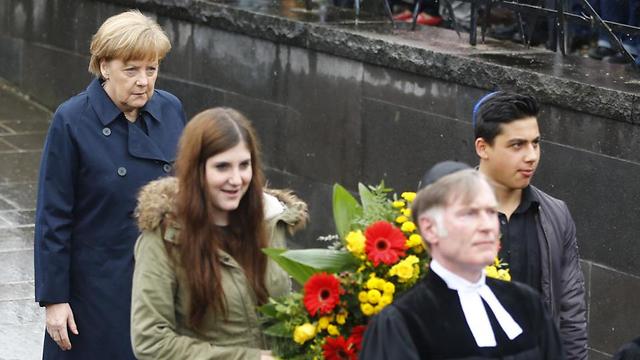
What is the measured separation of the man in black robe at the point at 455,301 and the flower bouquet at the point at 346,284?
37cm

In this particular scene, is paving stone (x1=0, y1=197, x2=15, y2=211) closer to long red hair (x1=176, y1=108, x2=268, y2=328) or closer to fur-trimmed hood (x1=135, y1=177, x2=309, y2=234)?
fur-trimmed hood (x1=135, y1=177, x2=309, y2=234)

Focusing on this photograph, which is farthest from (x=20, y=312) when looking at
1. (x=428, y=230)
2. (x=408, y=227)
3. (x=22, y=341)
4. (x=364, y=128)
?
(x=428, y=230)

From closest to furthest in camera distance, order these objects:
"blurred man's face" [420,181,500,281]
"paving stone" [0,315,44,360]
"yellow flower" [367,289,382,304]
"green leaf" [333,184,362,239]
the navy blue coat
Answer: "blurred man's face" [420,181,500,281], "yellow flower" [367,289,382,304], "green leaf" [333,184,362,239], the navy blue coat, "paving stone" [0,315,44,360]

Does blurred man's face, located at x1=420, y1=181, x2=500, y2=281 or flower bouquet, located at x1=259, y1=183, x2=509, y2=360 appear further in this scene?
flower bouquet, located at x1=259, y1=183, x2=509, y2=360

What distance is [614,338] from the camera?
22.0ft

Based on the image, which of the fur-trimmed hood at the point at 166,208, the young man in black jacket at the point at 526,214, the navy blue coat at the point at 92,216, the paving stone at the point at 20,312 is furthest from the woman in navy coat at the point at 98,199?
the paving stone at the point at 20,312

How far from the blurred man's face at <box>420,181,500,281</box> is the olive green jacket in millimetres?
851

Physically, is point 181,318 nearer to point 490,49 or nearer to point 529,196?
point 529,196

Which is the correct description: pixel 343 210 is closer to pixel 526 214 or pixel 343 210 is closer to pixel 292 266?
pixel 292 266

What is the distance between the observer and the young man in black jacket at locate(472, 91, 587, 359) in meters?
4.60

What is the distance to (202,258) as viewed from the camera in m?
4.01

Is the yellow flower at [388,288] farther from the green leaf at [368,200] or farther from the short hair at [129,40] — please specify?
the short hair at [129,40]

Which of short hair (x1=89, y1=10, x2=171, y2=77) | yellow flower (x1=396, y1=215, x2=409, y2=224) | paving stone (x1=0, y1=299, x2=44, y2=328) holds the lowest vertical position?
paving stone (x1=0, y1=299, x2=44, y2=328)

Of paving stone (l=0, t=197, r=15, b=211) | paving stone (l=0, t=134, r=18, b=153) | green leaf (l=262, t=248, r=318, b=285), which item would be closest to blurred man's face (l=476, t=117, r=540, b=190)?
green leaf (l=262, t=248, r=318, b=285)
